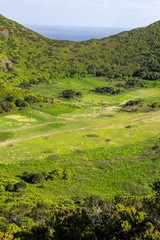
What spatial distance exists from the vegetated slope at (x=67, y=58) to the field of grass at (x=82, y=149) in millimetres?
67720

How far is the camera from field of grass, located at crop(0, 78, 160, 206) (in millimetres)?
35406

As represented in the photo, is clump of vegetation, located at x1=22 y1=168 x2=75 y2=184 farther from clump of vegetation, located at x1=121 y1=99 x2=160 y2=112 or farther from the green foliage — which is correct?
clump of vegetation, located at x1=121 y1=99 x2=160 y2=112

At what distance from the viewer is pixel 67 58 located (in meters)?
184

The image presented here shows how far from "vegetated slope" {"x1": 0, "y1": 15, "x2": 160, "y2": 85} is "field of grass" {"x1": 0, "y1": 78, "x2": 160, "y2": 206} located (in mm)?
67720

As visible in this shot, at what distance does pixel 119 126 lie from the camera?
65.9 metres

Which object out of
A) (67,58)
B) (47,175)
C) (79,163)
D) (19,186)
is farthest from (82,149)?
(67,58)

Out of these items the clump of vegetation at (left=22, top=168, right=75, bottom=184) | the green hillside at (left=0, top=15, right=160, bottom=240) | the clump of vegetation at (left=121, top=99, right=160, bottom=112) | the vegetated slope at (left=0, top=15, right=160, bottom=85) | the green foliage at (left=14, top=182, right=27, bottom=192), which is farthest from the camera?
the vegetated slope at (left=0, top=15, right=160, bottom=85)

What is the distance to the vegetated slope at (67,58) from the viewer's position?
481 ft

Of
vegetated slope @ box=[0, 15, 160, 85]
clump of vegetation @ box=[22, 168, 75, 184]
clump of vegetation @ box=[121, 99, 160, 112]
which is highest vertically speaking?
vegetated slope @ box=[0, 15, 160, 85]

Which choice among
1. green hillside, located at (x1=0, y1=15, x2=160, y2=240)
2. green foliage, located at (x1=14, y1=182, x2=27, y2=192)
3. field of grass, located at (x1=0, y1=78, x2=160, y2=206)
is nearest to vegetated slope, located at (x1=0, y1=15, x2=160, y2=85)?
green hillside, located at (x1=0, y1=15, x2=160, y2=240)

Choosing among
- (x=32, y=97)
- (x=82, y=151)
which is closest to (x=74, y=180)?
(x=82, y=151)

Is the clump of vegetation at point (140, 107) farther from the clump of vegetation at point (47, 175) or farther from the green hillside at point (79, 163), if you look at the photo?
the clump of vegetation at point (47, 175)

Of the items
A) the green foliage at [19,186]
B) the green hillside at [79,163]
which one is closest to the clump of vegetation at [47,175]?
the green hillside at [79,163]

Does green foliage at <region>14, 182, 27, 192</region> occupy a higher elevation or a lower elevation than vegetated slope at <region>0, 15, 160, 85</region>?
lower
